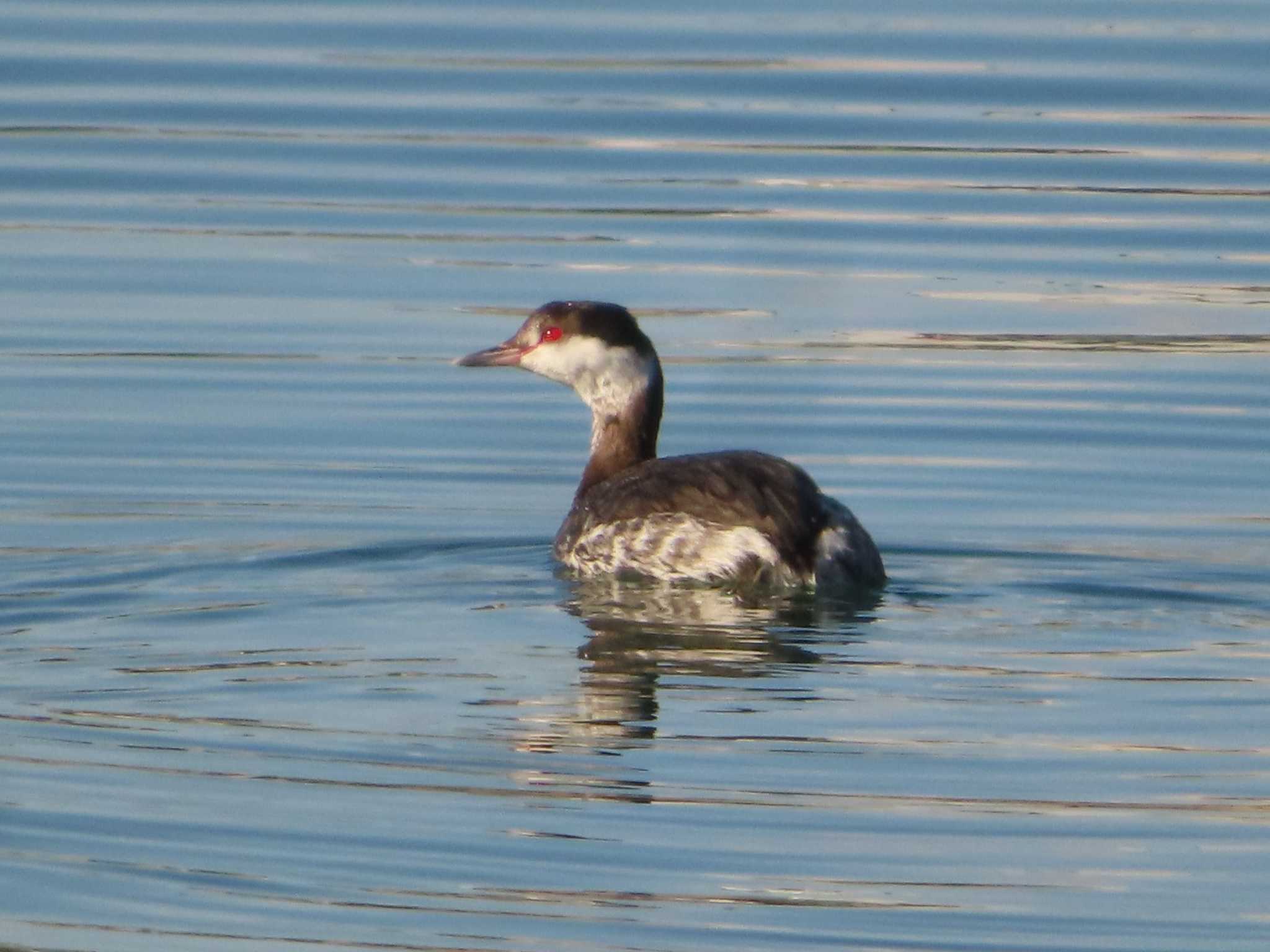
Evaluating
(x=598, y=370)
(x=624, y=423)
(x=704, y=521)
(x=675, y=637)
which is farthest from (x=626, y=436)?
(x=675, y=637)

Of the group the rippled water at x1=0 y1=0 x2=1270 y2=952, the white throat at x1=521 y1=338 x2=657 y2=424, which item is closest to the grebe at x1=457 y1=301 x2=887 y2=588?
the white throat at x1=521 y1=338 x2=657 y2=424

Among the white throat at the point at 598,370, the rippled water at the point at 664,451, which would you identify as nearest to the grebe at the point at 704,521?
the white throat at the point at 598,370

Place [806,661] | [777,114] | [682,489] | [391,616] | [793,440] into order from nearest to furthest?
[806,661]
[391,616]
[682,489]
[793,440]
[777,114]

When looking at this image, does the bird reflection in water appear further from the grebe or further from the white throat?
the white throat

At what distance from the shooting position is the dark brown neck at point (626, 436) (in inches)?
417

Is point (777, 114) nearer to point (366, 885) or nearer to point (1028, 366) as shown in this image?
point (1028, 366)

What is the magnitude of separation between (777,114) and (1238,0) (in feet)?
14.9

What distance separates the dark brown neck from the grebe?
87mm

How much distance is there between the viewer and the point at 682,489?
9.50m

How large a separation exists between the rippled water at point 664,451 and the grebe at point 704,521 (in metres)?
0.16

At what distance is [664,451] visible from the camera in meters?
12.1

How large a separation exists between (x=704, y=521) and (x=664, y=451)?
9.01 ft

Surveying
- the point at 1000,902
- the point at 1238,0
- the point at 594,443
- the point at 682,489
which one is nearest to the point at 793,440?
the point at 594,443

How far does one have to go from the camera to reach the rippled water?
255 inches
